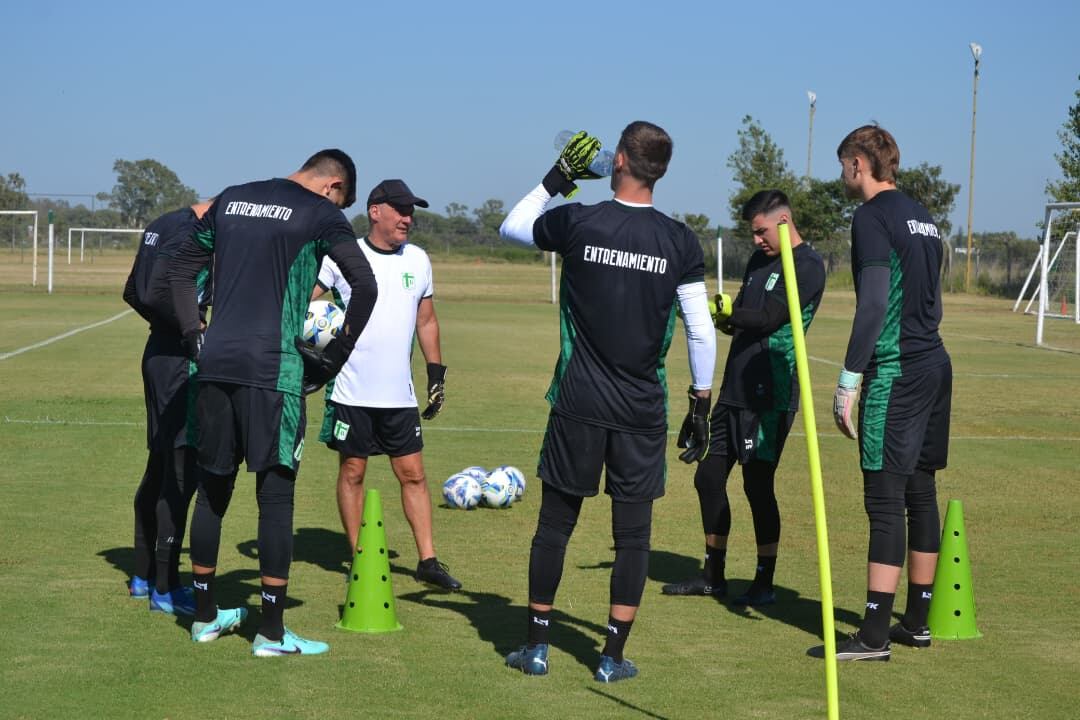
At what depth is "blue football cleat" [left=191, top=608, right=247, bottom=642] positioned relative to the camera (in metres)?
6.03

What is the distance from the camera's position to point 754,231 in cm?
723

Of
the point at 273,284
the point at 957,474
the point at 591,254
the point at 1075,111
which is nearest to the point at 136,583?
the point at 273,284

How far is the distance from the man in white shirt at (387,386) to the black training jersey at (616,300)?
1935 mm

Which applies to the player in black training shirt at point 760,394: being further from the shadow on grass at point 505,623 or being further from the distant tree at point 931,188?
the distant tree at point 931,188

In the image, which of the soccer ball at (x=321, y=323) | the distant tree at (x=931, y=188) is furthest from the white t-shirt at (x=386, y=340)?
the distant tree at (x=931, y=188)

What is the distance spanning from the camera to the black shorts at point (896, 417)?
20.4 feet

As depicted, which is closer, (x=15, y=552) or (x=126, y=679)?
(x=126, y=679)

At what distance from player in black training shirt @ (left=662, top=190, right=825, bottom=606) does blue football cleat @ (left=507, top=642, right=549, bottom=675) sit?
177 cm

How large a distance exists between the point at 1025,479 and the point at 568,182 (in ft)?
23.9

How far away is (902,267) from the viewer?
6.07 metres

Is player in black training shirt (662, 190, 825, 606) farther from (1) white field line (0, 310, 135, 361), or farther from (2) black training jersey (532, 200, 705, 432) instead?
(1) white field line (0, 310, 135, 361)

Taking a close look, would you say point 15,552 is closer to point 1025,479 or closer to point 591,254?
point 591,254

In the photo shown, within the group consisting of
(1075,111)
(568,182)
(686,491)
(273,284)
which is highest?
(1075,111)

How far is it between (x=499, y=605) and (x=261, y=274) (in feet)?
7.59
